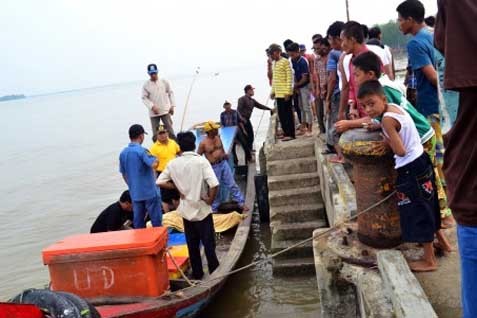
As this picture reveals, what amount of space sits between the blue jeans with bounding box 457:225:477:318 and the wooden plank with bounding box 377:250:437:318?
0.94 ft

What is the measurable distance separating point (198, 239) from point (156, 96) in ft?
17.2

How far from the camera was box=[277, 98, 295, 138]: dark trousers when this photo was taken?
27.7 feet

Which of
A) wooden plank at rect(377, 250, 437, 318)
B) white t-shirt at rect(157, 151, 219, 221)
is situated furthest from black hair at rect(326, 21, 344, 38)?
wooden plank at rect(377, 250, 437, 318)

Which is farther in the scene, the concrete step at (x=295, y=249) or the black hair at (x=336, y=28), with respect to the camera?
the concrete step at (x=295, y=249)

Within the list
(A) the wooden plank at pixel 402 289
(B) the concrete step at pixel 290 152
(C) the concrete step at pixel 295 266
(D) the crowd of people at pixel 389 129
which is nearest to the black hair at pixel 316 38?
(D) the crowd of people at pixel 389 129

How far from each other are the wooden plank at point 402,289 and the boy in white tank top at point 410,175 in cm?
42

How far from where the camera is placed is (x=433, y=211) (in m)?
2.96

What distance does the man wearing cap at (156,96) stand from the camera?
9945 mm

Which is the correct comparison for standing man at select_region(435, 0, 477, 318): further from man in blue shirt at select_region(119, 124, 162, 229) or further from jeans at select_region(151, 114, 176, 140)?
jeans at select_region(151, 114, 176, 140)

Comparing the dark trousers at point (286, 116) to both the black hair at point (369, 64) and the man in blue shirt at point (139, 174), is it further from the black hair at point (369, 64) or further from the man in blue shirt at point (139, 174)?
the black hair at point (369, 64)

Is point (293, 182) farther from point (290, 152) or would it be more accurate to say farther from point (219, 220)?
point (219, 220)

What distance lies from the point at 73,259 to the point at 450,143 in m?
3.93

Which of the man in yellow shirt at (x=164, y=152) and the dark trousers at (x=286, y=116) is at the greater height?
the dark trousers at (x=286, y=116)

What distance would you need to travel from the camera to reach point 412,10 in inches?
145
